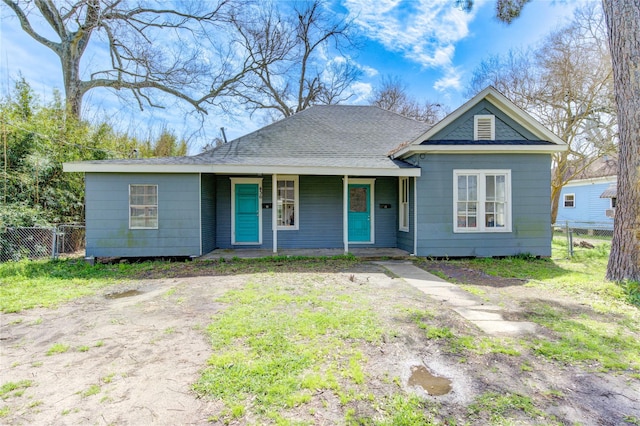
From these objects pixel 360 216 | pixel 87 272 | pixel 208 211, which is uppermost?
pixel 208 211

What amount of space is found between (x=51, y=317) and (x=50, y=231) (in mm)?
5683

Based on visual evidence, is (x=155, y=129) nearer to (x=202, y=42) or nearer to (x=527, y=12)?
(x=202, y=42)

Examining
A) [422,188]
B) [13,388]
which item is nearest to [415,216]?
[422,188]

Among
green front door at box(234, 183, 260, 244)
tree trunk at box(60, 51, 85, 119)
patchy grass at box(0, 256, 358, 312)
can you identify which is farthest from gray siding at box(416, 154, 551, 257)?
tree trunk at box(60, 51, 85, 119)

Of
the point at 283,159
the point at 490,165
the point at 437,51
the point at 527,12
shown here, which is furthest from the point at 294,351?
the point at 437,51

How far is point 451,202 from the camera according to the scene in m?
8.18

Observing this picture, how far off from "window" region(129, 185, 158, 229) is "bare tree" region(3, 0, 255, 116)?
7.91 metres

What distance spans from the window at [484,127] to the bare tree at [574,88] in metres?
9.55

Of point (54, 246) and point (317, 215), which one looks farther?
point (317, 215)

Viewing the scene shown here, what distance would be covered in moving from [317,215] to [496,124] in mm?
5529

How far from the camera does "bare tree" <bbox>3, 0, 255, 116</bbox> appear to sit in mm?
12492

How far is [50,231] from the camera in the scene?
8.32 m

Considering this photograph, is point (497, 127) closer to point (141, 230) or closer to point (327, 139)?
point (327, 139)

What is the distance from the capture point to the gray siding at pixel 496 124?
8180mm
